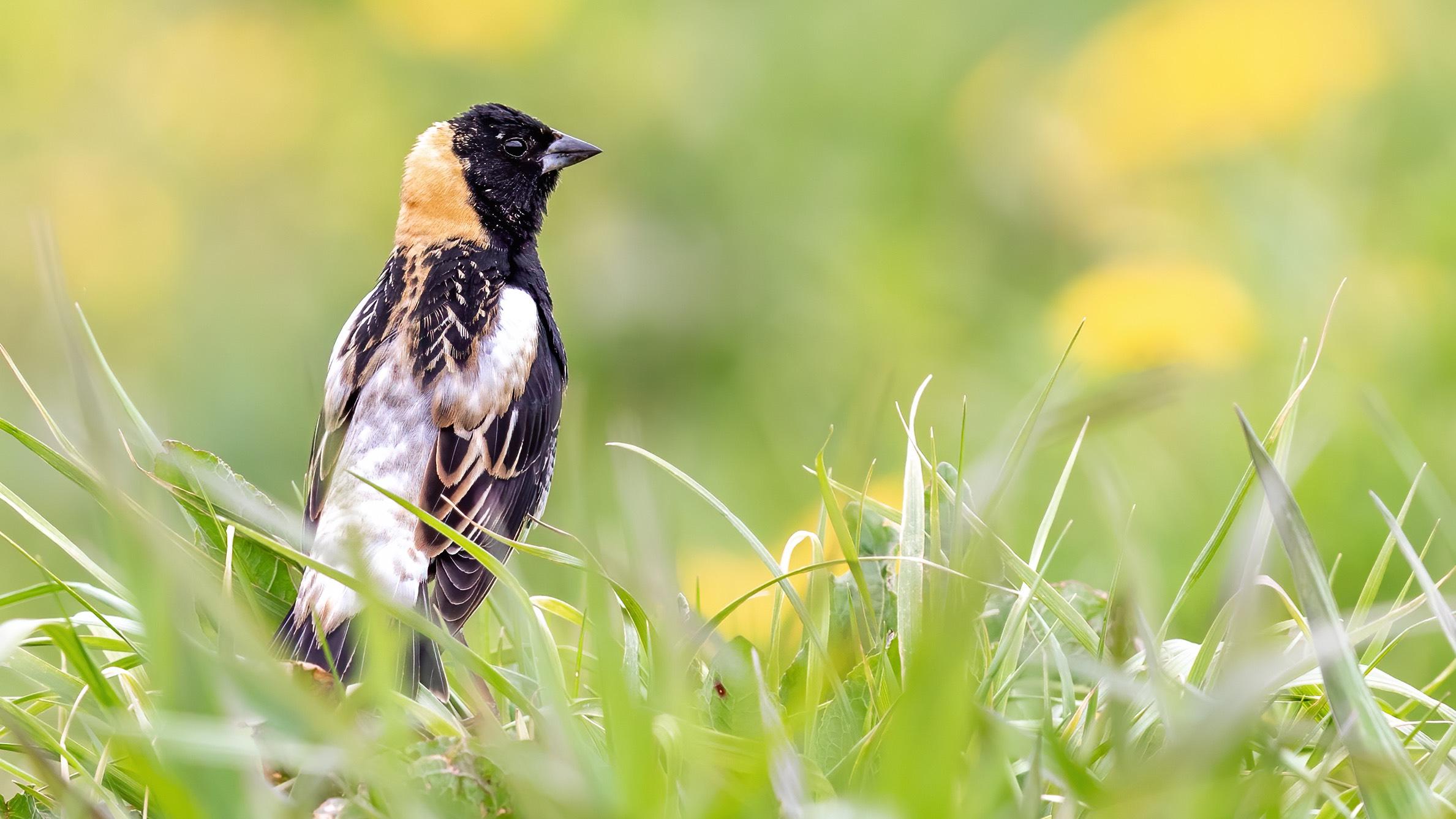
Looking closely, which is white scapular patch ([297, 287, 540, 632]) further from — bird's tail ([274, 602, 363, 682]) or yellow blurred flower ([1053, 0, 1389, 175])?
yellow blurred flower ([1053, 0, 1389, 175])

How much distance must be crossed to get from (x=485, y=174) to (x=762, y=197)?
3.16m

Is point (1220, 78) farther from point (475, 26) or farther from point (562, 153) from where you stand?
point (562, 153)

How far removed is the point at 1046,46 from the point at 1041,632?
20.3 feet

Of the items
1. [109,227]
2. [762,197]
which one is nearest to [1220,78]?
[762,197]

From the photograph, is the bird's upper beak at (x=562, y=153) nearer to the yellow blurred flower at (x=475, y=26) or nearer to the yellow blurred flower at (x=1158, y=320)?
the yellow blurred flower at (x=1158, y=320)

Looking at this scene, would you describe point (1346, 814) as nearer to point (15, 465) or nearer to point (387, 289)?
point (387, 289)

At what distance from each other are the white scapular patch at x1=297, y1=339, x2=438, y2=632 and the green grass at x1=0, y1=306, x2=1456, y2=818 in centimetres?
22

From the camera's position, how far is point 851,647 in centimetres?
206

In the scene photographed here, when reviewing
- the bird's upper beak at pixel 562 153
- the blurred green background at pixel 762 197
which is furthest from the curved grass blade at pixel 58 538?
the blurred green background at pixel 762 197

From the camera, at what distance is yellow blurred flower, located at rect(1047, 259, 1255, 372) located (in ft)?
15.1

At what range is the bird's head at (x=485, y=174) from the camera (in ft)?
11.3

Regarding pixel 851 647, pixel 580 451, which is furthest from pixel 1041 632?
pixel 580 451

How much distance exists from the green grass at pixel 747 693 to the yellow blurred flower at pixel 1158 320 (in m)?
2.51

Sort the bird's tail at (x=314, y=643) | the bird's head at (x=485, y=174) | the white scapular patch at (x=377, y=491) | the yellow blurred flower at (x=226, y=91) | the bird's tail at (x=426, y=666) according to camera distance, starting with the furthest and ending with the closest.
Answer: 1. the yellow blurred flower at (x=226, y=91)
2. the bird's head at (x=485, y=174)
3. the white scapular patch at (x=377, y=491)
4. the bird's tail at (x=314, y=643)
5. the bird's tail at (x=426, y=666)
